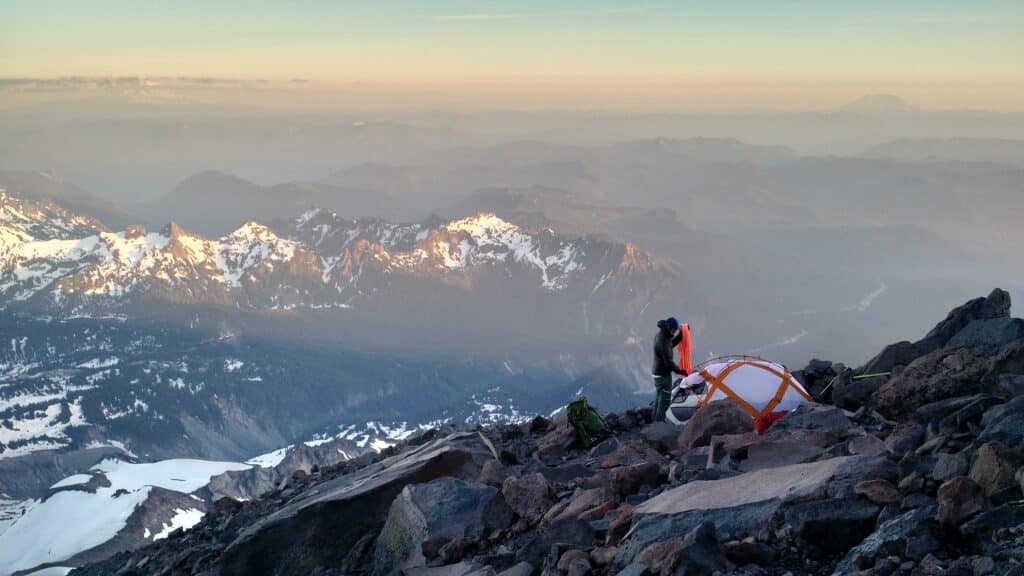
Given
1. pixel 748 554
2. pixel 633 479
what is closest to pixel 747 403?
pixel 633 479

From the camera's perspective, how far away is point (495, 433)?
30594 mm

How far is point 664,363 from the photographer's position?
2845 cm

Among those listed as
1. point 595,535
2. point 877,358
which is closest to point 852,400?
point 877,358

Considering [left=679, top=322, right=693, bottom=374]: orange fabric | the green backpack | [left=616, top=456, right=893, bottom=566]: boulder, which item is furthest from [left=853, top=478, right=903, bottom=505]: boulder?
[left=679, top=322, right=693, bottom=374]: orange fabric

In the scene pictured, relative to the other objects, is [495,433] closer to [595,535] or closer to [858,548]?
[595,535]

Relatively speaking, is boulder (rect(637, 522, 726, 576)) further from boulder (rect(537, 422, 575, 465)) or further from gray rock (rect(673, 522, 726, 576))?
boulder (rect(537, 422, 575, 465))

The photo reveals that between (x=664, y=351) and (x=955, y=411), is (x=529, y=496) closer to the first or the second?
(x=955, y=411)

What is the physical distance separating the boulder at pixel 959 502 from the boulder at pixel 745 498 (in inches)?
78.9

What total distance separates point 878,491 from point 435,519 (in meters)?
9.21

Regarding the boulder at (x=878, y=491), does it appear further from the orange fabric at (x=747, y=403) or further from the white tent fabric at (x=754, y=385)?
the white tent fabric at (x=754, y=385)

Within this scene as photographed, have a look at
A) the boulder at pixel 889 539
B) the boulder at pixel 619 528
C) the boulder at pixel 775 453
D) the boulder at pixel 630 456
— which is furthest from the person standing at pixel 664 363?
the boulder at pixel 889 539

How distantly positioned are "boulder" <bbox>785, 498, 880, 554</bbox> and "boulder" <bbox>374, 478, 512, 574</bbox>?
23.4ft

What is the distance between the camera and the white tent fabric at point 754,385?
83.2 ft

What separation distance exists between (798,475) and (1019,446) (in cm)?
359
